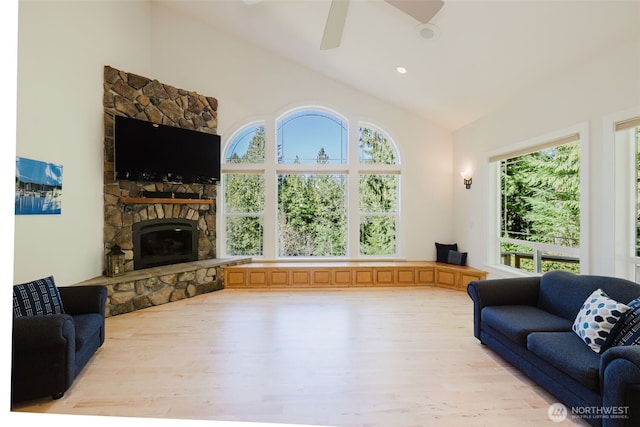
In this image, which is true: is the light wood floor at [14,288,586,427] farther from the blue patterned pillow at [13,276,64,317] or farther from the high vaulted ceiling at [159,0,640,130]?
the high vaulted ceiling at [159,0,640,130]

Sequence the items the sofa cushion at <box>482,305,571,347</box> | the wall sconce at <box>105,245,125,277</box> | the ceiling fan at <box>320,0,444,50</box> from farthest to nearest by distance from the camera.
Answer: the wall sconce at <box>105,245,125,277</box> → the ceiling fan at <box>320,0,444,50</box> → the sofa cushion at <box>482,305,571,347</box>

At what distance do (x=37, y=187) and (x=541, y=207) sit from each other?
19.7 feet

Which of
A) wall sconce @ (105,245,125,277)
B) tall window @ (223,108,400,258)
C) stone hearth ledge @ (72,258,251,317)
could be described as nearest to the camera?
stone hearth ledge @ (72,258,251,317)

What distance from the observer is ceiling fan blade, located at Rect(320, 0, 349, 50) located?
9.27 ft

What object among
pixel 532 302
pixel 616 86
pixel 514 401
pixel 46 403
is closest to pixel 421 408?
pixel 514 401

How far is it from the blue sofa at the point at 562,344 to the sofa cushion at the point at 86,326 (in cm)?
352

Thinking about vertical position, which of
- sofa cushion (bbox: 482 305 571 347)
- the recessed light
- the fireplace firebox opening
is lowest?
sofa cushion (bbox: 482 305 571 347)

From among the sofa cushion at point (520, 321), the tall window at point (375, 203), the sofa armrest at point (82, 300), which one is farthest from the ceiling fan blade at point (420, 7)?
the sofa armrest at point (82, 300)

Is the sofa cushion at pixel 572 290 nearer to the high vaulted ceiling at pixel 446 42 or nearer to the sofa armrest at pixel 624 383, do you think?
the sofa armrest at pixel 624 383

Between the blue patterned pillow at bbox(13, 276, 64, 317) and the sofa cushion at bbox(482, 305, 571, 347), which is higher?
the blue patterned pillow at bbox(13, 276, 64, 317)

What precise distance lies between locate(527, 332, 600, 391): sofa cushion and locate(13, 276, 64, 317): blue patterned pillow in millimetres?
3940

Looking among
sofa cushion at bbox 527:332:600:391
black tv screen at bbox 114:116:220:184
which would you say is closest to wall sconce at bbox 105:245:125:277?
black tv screen at bbox 114:116:220:184

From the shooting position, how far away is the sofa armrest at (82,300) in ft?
9.06

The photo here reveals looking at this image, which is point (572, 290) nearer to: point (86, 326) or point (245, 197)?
point (86, 326)
